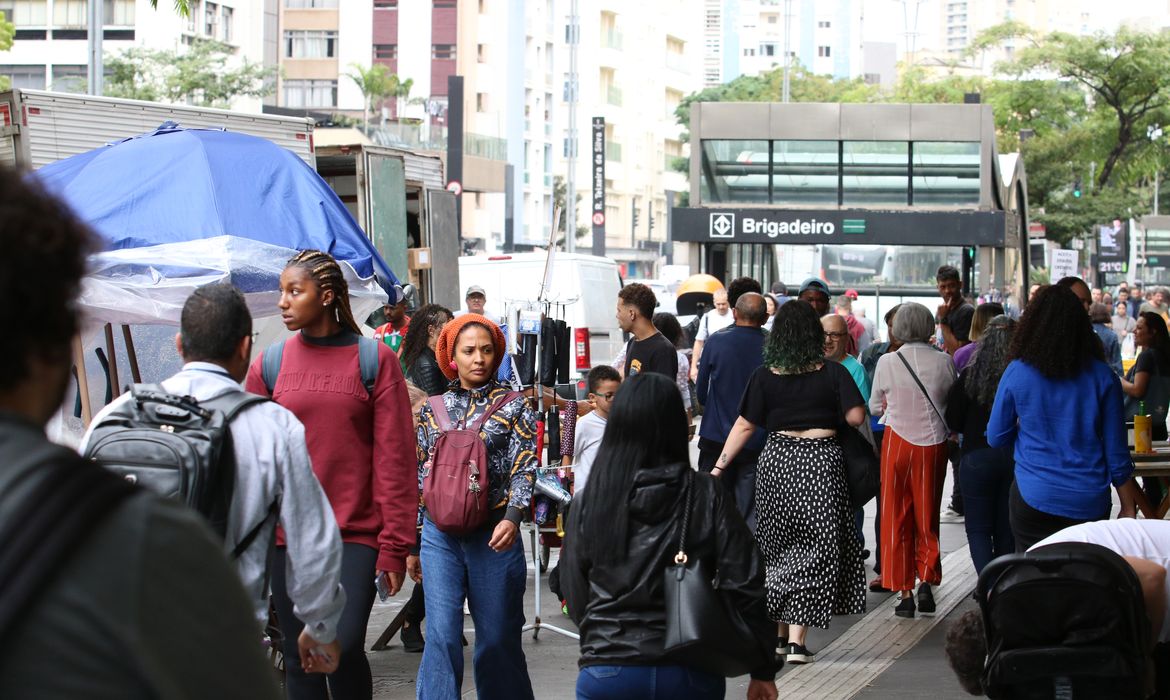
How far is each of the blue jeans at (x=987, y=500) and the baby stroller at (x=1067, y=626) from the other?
5135mm

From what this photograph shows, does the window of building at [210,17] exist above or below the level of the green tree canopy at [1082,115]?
above

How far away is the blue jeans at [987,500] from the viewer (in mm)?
8781

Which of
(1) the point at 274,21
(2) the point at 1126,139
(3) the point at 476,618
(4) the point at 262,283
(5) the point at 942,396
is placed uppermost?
(1) the point at 274,21

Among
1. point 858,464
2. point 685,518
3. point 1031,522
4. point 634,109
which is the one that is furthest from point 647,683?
point 634,109

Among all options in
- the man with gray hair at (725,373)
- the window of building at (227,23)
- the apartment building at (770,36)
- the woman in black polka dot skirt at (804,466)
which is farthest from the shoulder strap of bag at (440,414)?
the apartment building at (770,36)

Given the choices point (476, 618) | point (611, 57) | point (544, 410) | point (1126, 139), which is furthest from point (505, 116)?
point (476, 618)

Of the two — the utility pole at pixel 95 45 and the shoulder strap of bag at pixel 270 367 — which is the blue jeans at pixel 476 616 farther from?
the utility pole at pixel 95 45

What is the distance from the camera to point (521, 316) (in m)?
10.6

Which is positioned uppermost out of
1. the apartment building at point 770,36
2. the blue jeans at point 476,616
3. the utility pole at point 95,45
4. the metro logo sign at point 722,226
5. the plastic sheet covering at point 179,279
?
the apartment building at point 770,36

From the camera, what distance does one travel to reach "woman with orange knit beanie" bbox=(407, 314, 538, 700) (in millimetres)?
5734

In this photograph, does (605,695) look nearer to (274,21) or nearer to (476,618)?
(476,618)

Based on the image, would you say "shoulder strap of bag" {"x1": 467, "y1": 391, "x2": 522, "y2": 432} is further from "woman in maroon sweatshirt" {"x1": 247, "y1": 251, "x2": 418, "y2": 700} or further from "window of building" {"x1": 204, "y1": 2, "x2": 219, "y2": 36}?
"window of building" {"x1": 204, "y1": 2, "x2": 219, "y2": 36}

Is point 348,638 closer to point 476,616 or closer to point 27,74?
point 476,616

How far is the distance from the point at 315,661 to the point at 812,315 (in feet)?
14.4
